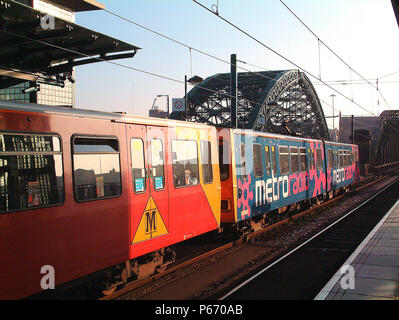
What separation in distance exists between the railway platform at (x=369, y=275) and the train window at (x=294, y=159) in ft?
14.5

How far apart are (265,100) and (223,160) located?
186 feet

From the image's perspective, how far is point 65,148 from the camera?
6.06 m

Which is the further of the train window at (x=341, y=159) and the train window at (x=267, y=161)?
the train window at (x=341, y=159)

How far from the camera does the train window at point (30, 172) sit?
17.3 feet

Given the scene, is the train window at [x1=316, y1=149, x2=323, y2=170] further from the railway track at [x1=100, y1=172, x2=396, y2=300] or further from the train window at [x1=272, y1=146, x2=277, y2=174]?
the train window at [x1=272, y1=146, x2=277, y2=174]

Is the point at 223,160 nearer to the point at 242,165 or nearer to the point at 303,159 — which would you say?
the point at 242,165

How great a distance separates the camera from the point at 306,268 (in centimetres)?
944

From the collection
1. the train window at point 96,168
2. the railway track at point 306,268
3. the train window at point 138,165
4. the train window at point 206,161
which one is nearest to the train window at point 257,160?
the railway track at point 306,268

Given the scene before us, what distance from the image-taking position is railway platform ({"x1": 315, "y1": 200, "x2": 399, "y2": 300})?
22.6ft

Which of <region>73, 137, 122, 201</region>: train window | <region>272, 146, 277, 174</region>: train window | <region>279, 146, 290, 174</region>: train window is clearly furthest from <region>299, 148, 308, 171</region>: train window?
<region>73, 137, 122, 201</region>: train window

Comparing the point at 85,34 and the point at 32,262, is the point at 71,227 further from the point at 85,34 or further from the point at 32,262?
the point at 85,34

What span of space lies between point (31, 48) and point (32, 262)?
7.20 m

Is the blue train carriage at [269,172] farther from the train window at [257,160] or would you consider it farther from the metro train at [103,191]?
the metro train at [103,191]

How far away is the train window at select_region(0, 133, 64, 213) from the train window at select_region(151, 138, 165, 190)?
7.07ft
